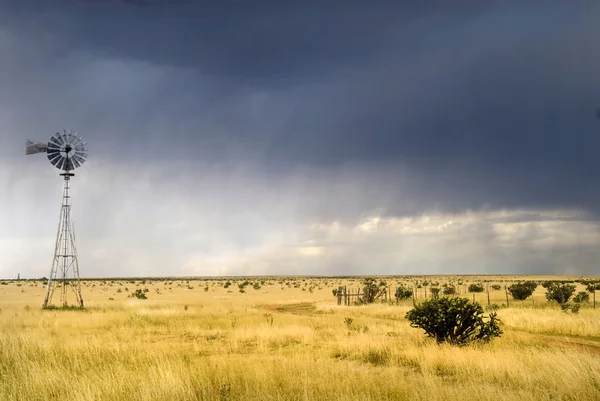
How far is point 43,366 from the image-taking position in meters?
11.9

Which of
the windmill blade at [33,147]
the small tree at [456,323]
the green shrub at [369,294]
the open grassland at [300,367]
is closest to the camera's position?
the open grassland at [300,367]

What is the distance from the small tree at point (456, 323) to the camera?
18.3 metres

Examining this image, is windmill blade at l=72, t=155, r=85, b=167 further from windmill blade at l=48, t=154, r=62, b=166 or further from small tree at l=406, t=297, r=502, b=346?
small tree at l=406, t=297, r=502, b=346

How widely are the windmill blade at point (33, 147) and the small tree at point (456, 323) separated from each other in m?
33.7

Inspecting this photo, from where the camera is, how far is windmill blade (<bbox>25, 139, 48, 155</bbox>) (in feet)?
124

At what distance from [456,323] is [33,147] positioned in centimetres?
3543

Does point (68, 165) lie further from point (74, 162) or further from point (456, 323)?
point (456, 323)

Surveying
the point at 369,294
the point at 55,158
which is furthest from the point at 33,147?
the point at 369,294

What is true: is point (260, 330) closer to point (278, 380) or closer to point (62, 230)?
point (278, 380)

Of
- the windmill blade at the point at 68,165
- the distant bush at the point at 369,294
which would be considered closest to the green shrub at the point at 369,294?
the distant bush at the point at 369,294

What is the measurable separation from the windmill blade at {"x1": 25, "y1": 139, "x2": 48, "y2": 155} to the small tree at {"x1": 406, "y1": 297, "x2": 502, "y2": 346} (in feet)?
111

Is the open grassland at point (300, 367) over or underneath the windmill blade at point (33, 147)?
underneath

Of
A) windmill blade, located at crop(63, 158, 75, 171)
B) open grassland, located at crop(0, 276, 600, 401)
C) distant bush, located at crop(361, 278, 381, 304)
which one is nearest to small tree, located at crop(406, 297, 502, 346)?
open grassland, located at crop(0, 276, 600, 401)

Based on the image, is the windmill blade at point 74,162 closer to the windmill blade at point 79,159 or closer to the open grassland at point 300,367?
the windmill blade at point 79,159
